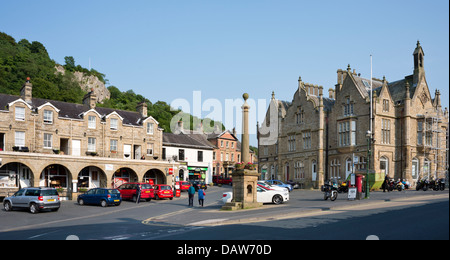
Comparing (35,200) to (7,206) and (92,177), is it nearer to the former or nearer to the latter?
(7,206)

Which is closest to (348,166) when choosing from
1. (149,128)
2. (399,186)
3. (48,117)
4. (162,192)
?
(399,186)

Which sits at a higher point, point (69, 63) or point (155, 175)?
point (69, 63)

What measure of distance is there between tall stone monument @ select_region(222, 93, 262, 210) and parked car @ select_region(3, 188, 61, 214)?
38.8 ft

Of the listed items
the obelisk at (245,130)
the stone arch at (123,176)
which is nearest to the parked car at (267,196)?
A: the obelisk at (245,130)

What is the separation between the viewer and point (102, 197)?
3416 cm

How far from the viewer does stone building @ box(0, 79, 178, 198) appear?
42812mm

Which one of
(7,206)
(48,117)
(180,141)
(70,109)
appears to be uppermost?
(70,109)

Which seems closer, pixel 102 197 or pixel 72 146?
pixel 102 197

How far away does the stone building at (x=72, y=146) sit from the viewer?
42.8 meters

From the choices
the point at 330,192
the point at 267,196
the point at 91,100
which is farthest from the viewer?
the point at 91,100

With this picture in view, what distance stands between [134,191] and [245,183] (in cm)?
1418
